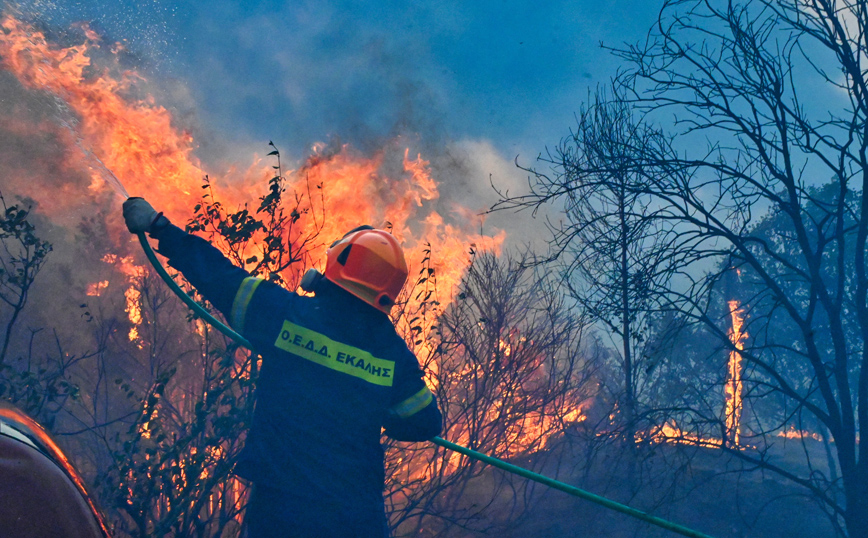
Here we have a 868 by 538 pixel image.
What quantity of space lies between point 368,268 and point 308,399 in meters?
0.72

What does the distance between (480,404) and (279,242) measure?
18.6 feet

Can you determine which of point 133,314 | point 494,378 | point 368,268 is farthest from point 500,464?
point 133,314

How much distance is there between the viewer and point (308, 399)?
2408 millimetres

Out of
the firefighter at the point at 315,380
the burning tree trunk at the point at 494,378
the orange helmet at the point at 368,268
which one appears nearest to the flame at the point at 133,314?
the burning tree trunk at the point at 494,378

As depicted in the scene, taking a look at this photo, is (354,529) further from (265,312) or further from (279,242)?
(279,242)

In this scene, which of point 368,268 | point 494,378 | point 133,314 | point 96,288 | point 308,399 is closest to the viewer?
point 308,399

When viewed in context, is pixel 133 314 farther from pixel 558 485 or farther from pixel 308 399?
pixel 558 485

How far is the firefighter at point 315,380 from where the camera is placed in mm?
2377

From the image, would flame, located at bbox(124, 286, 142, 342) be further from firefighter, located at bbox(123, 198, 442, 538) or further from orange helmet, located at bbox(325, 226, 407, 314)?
orange helmet, located at bbox(325, 226, 407, 314)

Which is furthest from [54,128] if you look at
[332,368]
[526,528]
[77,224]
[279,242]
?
[332,368]

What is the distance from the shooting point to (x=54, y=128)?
80.1ft

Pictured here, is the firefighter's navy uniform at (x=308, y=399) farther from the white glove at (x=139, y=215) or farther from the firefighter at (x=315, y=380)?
the white glove at (x=139, y=215)

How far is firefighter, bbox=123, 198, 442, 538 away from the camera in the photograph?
93.6 inches

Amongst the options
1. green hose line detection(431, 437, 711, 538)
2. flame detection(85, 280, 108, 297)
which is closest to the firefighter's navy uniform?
green hose line detection(431, 437, 711, 538)
